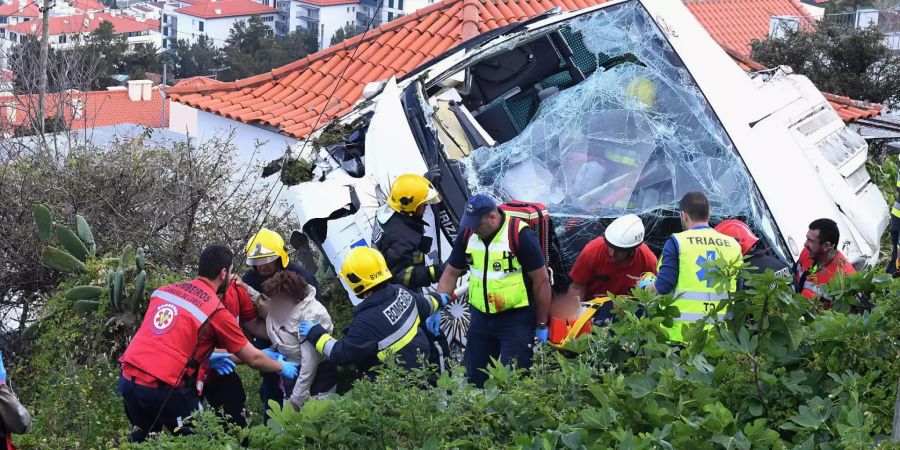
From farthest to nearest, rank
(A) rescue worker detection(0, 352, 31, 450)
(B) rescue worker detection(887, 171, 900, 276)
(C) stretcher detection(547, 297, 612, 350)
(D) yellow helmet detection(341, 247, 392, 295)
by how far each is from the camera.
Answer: (B) rescue worker detection(887, 171, 900, 276) → (C) stretcher detection(547, 297, 612, 350) → (D) yellow helmet detection(341, 247, 392, 295) → (A) rescue worker detection(0, 352, 31, 450)

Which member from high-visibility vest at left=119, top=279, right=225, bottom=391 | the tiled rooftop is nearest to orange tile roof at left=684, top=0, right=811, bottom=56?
the tiled rooftop

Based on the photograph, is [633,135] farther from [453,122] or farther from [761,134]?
[453,122]

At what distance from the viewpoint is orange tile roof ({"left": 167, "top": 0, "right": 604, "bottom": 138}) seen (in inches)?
513

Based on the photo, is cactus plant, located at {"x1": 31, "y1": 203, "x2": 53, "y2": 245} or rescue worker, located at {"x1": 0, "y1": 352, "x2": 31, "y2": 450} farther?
cactus plant, located at {"x1": 31, "y1": 203, "x2": 53, "y2": 245}

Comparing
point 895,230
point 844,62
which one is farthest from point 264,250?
point 844,62

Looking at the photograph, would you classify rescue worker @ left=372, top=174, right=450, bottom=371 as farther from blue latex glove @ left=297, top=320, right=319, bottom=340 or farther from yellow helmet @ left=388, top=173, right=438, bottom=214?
blue latex glove @ left=297, top=320, right=319, bottom=340

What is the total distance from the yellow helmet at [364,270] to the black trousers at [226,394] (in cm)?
96

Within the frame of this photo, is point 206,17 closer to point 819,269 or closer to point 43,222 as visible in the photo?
point 43,222

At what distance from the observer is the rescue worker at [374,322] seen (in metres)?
5.22

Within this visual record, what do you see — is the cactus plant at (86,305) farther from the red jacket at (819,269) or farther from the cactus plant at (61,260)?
the red jacket at (819,269)

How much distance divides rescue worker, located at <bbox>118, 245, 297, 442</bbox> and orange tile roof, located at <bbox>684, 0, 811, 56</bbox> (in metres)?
19.7

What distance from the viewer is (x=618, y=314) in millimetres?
4441

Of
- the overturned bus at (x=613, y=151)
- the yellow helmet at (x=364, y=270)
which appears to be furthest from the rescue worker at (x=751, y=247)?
the yellow helmet at (x=364, y=270)

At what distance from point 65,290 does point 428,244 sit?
230 cm
